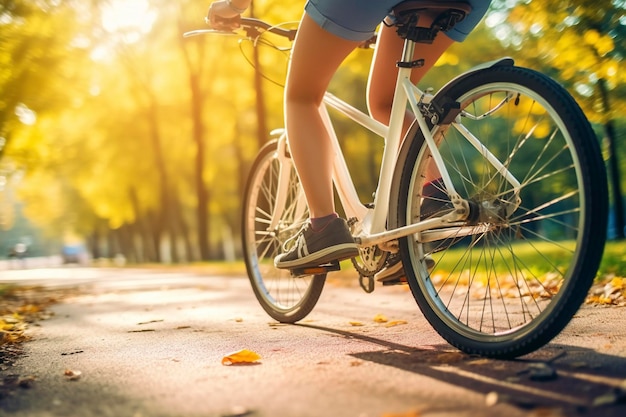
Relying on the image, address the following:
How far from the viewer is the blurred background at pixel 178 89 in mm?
8133

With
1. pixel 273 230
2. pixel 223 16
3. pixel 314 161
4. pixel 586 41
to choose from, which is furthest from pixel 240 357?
pixel 586 41

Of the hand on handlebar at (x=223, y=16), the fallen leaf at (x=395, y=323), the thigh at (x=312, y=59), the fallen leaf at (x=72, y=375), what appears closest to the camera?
the fallen leaf at (x=72, y=375)

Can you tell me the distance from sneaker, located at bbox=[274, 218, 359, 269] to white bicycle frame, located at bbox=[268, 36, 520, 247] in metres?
A: 0.11

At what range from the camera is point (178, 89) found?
79.2 feet

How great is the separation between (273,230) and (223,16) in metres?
1.35

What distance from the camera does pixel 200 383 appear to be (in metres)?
2.52

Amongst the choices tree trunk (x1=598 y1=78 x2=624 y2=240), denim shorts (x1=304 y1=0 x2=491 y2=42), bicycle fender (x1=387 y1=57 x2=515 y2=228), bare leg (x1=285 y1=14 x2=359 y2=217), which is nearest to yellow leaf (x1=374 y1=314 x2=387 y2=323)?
bare leg (x1=285 y1=14 x2=359 y2=217)

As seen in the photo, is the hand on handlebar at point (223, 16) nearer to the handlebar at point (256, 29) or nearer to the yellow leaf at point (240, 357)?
the handlebar at point (256, 29)

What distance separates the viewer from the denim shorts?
9.65 ft

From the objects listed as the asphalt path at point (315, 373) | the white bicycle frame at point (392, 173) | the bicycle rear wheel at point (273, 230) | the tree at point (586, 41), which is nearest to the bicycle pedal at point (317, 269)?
the white bicycle frame at point (392, 173)

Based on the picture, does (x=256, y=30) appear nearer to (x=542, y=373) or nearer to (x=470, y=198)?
(x=470, y=198)

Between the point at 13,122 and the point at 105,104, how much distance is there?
34.8ft

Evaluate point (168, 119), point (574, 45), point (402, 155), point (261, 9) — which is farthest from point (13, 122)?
point (402, 155)

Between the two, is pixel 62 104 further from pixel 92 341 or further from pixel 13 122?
pixel 92 341
